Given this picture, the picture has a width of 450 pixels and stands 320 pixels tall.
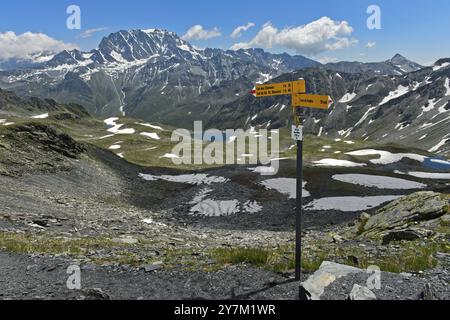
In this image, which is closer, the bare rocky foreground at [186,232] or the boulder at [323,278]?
the boulder at [323,278]

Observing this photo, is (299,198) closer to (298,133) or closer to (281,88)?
(298,133)

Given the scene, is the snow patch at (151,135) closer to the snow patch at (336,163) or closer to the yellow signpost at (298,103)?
the snow patch at (336,163)

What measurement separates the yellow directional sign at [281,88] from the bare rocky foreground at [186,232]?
262 inches

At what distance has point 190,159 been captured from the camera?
4705 inches

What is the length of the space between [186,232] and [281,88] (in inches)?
1023

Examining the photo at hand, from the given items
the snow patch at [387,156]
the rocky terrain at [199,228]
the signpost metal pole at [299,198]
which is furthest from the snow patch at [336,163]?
the signpost metal pole at [299,198]

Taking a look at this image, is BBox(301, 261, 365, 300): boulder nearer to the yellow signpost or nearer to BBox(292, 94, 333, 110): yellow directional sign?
the yellow signpost

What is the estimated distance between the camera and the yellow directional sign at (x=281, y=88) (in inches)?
534

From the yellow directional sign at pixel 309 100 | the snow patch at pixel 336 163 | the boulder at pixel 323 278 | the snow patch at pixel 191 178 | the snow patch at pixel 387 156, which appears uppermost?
the yellow directional sign at pixel 309 100

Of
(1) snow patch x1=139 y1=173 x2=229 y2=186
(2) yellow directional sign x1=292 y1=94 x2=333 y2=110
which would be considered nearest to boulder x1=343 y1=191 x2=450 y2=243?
(2) yellow directional sign x1=292 y1=94 x2=333 y2=110

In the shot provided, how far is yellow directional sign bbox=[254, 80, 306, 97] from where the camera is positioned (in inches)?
534

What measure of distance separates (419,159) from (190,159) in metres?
64.0

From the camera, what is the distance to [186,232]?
37.6 m
